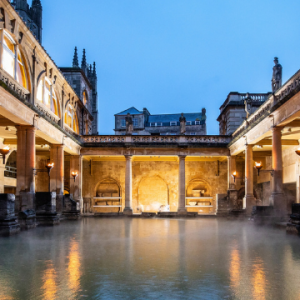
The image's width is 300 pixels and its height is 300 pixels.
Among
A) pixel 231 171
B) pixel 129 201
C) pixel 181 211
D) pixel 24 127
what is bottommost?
pixel 181 211

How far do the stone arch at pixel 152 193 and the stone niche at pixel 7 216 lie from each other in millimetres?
22713

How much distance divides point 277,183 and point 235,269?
11843 mm

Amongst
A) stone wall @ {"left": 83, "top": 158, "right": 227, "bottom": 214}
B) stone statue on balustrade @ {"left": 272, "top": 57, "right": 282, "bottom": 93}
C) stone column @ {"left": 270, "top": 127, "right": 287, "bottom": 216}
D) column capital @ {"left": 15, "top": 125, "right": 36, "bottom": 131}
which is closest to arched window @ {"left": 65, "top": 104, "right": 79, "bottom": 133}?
stone wall @ {"left": 83, "top": 158, "right": 227, "bottom": 214}

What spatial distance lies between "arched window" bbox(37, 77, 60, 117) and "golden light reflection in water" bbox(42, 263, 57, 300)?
51.2 feet

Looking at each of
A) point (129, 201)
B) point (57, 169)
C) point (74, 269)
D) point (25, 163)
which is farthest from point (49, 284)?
point (129, 201)

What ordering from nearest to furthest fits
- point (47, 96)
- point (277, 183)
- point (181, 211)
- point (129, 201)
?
1. point (277, 183)
2. point (47, 96)
3. point (181, 211)
4. point (129, 201)

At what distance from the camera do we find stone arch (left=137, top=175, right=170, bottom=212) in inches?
1372

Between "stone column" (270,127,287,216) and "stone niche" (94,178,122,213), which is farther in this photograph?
"stone niche" (94,178,122,213)

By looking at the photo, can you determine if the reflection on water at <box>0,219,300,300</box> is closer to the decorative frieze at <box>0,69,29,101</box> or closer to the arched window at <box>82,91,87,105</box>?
the decorative frieze at <box>0,69,29,101</box>

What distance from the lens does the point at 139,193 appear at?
3500 cm

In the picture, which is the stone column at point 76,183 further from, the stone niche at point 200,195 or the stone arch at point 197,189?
the stone arch at point 197,189

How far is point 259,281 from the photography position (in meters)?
5.44

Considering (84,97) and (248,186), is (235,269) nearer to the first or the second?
(248,186)

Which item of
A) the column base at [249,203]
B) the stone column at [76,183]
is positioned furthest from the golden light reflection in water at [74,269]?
the stone column at [76,183]
